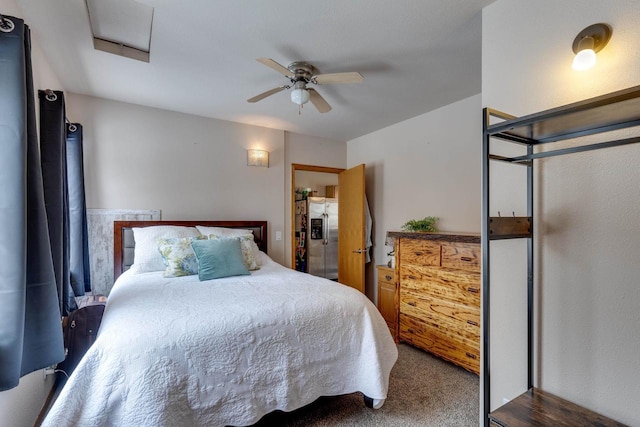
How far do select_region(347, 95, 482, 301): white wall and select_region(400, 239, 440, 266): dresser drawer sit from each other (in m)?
0.55

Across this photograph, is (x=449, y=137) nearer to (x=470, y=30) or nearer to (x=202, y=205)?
(x=470, y=30)

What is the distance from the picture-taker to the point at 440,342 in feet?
8.66

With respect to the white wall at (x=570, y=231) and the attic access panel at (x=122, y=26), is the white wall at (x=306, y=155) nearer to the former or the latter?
the attic access panel at (x=122, y=26)

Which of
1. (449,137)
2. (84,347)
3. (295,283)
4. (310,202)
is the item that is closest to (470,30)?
(449,137)

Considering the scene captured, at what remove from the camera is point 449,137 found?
124 inches

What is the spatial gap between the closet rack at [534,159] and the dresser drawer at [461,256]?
97cm

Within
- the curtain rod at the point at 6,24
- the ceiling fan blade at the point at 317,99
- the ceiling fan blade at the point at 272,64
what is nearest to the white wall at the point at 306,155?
the ceiling fan blade at the point at 317,99

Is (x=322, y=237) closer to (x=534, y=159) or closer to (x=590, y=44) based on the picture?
(x=534, y=159)

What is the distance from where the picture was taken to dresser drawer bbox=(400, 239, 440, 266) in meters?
2.67

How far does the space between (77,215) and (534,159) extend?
11.0 ft

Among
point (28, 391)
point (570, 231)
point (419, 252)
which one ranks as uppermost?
point (570, 231)

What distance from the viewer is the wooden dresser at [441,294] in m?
2.40

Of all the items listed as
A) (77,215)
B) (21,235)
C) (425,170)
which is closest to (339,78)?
(425,170)

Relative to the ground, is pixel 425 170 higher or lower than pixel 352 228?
higher
